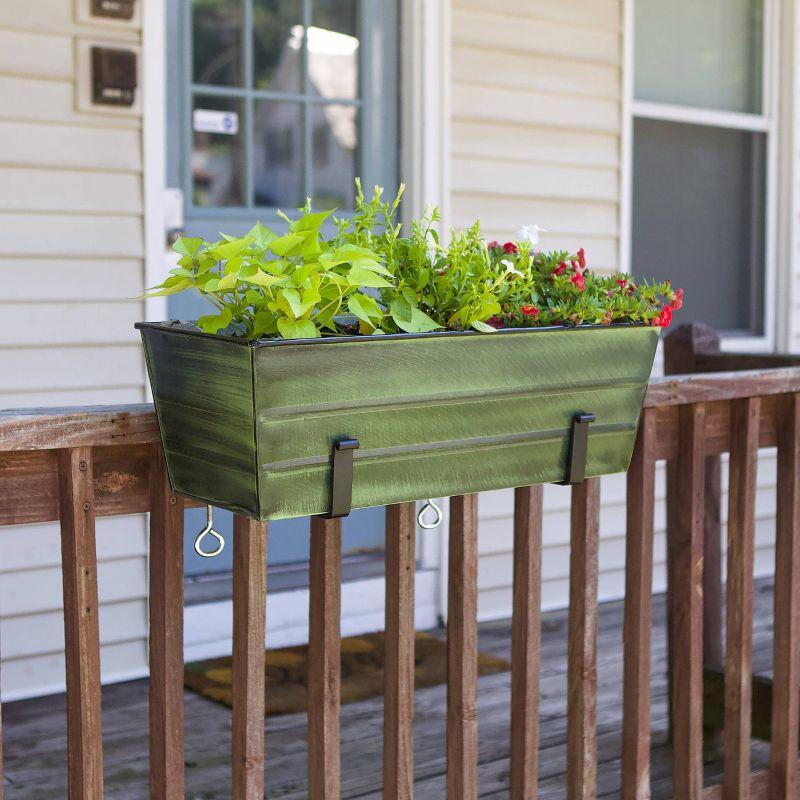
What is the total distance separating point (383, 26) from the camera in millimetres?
3650

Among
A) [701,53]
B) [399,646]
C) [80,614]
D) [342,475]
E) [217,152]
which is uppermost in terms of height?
[701,53]

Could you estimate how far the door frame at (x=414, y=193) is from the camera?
3352 mm

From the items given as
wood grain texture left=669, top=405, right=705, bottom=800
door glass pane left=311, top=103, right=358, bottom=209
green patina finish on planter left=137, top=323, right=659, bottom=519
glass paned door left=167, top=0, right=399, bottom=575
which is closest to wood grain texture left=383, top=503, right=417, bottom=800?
green patina finish on planter left=137, top=323, right=659, bottom=519

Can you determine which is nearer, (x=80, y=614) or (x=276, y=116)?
(x=80, y=614)

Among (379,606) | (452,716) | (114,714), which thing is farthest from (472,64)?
(452,716)

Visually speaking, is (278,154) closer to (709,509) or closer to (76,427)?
(709,509)

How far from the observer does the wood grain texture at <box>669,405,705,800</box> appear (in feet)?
6.82

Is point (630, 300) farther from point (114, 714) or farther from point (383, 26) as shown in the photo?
point (383, 26)

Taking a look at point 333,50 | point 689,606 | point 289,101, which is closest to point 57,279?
point 289,101

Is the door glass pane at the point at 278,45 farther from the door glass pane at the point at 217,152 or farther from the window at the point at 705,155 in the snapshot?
the window at the point at 705,155

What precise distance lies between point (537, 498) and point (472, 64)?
2.24 meters

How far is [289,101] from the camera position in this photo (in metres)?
3.52

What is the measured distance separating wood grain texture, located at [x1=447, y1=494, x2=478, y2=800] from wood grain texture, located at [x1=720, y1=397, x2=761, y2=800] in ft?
2.19

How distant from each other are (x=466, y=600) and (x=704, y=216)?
3109mm
